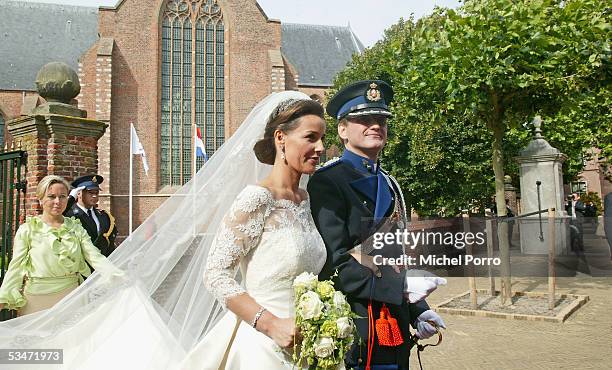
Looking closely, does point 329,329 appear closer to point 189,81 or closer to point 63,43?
point 189,81

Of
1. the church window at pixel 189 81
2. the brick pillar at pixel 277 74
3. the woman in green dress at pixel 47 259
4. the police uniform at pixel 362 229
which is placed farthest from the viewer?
the brick pillar at pixel 277 74

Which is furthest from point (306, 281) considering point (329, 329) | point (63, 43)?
point (63, 43)

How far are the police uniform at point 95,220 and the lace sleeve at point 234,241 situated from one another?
13.0ft

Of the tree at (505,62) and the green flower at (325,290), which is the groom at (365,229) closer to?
the green flower at (325,290)

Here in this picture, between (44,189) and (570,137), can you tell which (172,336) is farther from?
(570,137)

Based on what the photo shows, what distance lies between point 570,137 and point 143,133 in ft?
67.8

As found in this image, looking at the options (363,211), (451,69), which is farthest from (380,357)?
(451,69)

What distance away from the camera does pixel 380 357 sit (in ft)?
7.21

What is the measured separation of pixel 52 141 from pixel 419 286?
17.3ft

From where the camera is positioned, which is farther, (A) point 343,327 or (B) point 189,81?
(B) point 189,81

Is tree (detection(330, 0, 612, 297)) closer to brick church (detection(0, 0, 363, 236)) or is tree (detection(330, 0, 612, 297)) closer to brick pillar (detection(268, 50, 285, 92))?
brick pillar (detection(268, 50, 285, 92))

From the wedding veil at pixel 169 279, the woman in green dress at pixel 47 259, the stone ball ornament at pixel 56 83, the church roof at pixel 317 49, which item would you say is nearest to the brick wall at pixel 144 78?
the church roof at pixel 317 49

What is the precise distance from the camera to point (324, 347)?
178 cm

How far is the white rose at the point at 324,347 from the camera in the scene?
1785 mm
